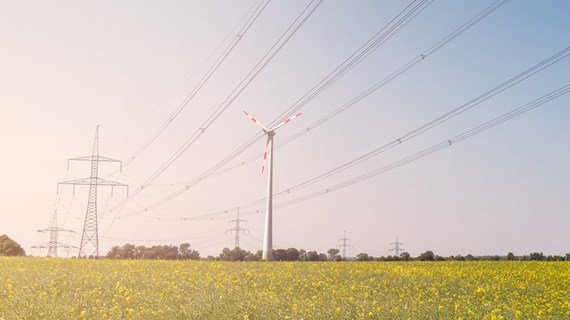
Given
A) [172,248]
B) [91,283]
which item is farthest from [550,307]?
[172,248]

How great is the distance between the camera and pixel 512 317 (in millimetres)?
13844

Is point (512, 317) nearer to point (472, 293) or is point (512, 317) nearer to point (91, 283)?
point (472, 293)

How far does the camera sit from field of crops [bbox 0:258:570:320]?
14.9m

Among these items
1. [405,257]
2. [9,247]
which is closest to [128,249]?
[9,247]

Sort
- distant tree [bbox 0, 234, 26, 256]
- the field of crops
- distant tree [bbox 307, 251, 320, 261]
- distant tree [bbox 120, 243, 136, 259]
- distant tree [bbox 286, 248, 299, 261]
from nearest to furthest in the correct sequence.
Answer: the field of crops, distant tree [bbox 307, 251, 320, 261], distant tree [bbox 286, 248, 299, 261], distant tree [bbox 0, 234, 26, 256], distant tree [bbox 120, 243, 136, 259]

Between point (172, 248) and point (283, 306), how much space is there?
73090 mm

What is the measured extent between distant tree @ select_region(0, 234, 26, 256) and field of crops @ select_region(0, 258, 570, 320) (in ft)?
168

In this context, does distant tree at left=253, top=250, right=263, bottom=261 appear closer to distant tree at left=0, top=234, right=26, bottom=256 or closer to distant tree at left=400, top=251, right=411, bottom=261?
distant tree at left=400, top=251, right=411, bottom=261

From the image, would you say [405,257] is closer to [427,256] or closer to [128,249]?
[427,256]

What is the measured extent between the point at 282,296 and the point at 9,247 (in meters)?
70.1

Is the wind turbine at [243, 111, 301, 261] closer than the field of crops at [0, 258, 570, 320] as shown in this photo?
No

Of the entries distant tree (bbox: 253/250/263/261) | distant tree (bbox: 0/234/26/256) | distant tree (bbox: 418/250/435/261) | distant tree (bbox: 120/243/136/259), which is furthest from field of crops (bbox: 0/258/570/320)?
distant tree (bbox: 120/243/136/259)

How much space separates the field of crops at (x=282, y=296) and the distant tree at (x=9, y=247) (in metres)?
51.1

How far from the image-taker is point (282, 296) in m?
18.3
